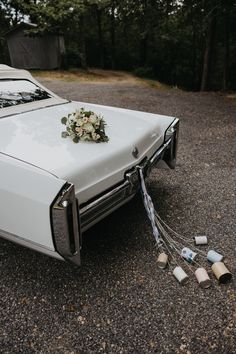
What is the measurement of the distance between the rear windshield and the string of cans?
1559mm

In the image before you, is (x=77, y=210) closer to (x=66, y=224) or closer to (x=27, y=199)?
(x=66, y=224)

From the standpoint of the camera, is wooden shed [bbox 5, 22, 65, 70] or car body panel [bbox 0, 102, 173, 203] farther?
wooden shed [bbox 5, 22, 65, 70]

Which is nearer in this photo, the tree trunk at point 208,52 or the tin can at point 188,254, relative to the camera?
the tin can at point 188,254

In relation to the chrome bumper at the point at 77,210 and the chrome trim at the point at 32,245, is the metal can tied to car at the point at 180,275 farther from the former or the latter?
the chrome trim at the point at 32,245

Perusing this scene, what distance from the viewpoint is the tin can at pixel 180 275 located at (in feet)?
8.13

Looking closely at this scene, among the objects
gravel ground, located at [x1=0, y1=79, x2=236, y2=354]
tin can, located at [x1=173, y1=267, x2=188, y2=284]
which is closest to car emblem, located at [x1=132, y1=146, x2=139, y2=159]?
gravel ground, located at [x1=0, y1=79, x2=236, y2=354]

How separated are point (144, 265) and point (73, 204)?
1.05 metres

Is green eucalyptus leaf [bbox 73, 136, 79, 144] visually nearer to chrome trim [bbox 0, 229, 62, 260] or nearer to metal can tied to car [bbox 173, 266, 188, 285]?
chrome trim [bbox 0, 229, 62, 260]

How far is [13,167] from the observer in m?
2.11

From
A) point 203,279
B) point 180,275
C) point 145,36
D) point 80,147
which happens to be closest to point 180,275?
point 180,275

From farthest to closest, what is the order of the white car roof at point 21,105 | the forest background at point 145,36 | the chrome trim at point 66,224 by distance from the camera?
the forest background at point 145,36, the white car roof at point 21,105, the chrome trim at point 66,224

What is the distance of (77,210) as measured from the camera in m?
2.06

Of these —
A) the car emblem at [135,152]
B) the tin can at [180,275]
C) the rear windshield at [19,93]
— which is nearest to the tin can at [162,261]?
the tin can at [180,275]

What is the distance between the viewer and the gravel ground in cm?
207
